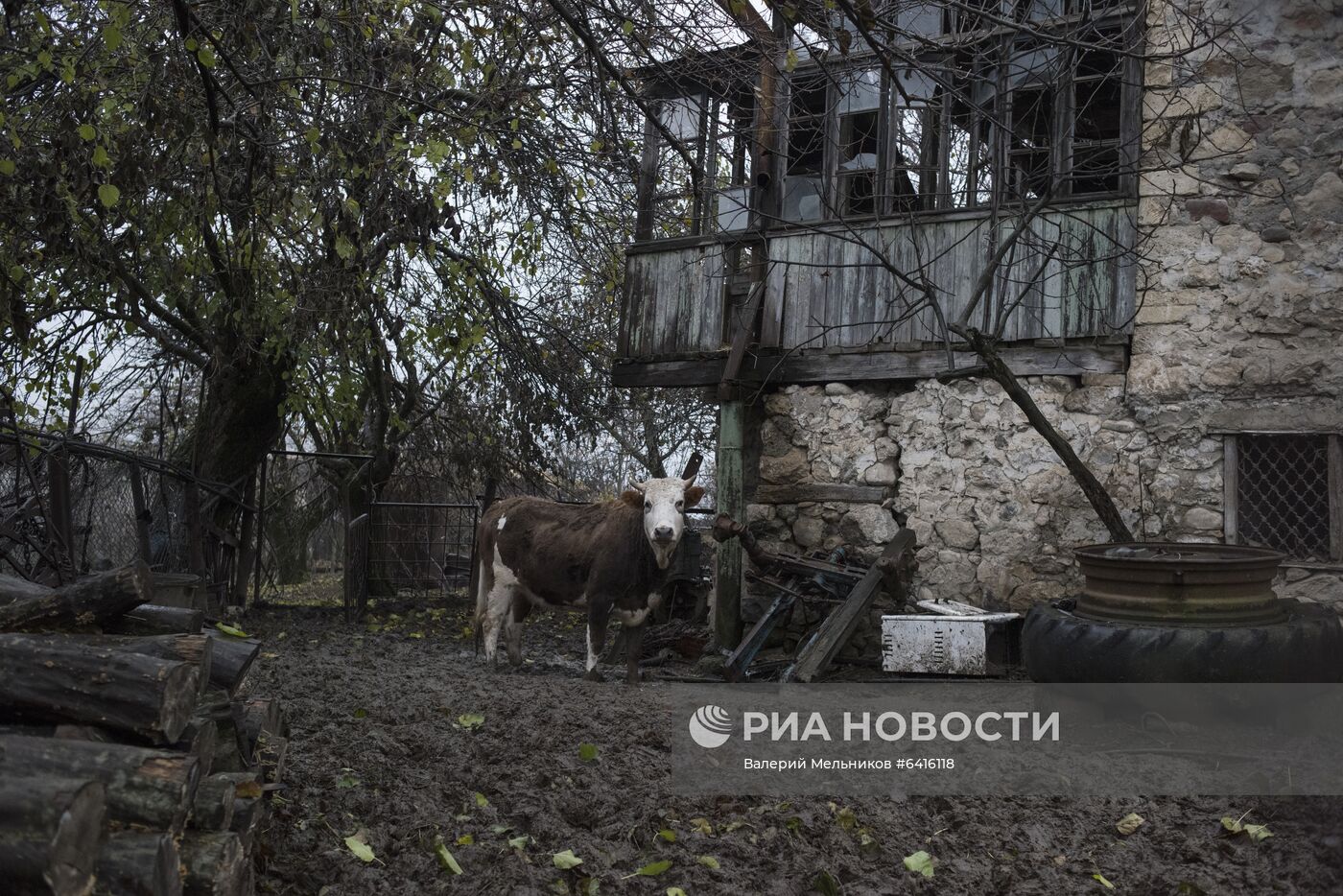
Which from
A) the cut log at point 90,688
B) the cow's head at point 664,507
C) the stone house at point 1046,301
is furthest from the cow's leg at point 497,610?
the cut log at point 90,688

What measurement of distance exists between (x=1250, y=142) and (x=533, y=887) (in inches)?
310

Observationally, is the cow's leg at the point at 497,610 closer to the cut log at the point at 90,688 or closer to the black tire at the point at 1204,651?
the black tire at the point at 1204,651

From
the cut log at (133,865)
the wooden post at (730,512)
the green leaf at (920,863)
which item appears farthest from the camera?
the wooden post at (730,512)

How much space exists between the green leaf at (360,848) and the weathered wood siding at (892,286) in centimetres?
521

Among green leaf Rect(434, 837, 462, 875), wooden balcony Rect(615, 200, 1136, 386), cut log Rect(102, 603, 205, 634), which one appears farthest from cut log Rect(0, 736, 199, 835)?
wooden balcony Rect(615, 200, 1136, 386)

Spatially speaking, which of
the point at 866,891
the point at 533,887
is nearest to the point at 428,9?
the point at 533,887

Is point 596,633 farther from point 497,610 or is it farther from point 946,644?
point 946,644

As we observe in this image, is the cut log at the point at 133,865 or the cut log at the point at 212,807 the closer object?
the cut log at the point at 133,865

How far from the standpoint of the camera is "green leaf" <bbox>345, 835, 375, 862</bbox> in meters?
3.96

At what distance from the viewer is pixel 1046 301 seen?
354 inches

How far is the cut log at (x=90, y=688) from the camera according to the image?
9.96 ft

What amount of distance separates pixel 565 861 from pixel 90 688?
1828mm

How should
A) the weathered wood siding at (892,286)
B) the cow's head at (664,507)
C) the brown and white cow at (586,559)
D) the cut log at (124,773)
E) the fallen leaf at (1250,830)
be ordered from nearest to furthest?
1. the cut log at (124,773)
2. the fallen leaf at (1250,830)
3. the cow's head at (664,507)
4. the brown and white cow at (586,559)
5. the weathered wood siding at (892,286)

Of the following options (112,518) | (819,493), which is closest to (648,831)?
(819,493)
